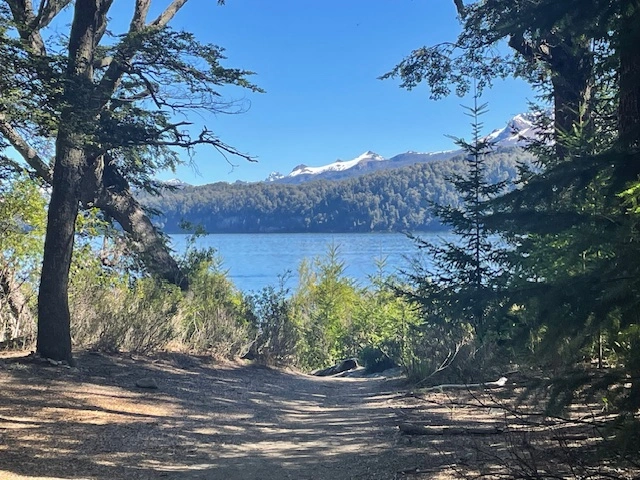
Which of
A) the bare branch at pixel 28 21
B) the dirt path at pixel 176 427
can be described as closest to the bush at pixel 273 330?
the dirt path at pixel 176 427

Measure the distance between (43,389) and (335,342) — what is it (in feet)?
69.2

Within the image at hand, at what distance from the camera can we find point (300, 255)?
4347 centimetres

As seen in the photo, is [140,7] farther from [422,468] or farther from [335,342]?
[335,342]

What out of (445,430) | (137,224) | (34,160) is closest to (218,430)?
(445,430)

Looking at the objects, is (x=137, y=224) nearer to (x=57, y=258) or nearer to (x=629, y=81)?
(x=57, y=258)

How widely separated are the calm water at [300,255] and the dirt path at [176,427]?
5.11 metres

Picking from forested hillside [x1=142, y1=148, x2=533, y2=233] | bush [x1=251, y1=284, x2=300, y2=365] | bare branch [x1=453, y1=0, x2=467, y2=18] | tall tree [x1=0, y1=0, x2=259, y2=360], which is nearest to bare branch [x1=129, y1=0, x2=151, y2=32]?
tall tree [x1=0, y1=0, x2=259, y2=360]

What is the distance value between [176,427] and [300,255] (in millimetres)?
36513

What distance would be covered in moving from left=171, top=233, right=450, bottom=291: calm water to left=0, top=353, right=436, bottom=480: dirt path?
5.11 meters

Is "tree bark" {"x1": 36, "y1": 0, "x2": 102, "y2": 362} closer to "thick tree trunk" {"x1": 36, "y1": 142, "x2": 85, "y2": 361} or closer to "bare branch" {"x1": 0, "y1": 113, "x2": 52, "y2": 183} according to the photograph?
"thick tree trunk" {"x1": 36, "y1": 142, "x2": 85, "y2": 361}

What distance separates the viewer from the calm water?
18522 millimetres

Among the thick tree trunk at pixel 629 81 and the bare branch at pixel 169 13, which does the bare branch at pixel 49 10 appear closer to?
the bare branch at pixel 169 13

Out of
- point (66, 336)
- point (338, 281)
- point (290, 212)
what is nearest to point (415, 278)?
point (66, 336)

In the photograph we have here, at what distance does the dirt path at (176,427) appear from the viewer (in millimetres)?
5129
